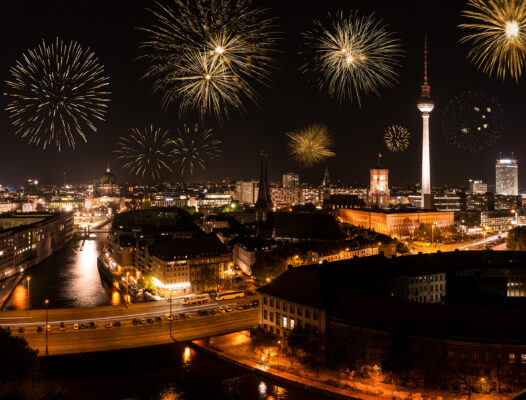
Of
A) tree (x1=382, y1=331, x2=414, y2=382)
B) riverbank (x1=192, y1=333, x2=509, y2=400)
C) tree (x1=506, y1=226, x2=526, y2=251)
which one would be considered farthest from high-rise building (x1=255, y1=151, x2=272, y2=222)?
tree (x1=382, y1=331, x2=414, y2=382)

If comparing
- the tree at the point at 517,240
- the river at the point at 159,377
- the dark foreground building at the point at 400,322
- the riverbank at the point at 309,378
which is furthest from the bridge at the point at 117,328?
the tree at the point at 517,240

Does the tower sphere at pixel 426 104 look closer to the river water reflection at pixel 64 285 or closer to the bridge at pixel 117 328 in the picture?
the river water reflection at pixel 64 285

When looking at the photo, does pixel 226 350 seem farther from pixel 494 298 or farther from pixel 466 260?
pixel 466 260

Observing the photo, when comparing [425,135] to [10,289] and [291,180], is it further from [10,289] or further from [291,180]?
[10,289]

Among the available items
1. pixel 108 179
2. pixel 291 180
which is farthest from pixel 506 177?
→ pixel 108 179

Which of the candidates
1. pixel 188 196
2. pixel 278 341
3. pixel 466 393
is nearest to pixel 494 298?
pixel 466 393
